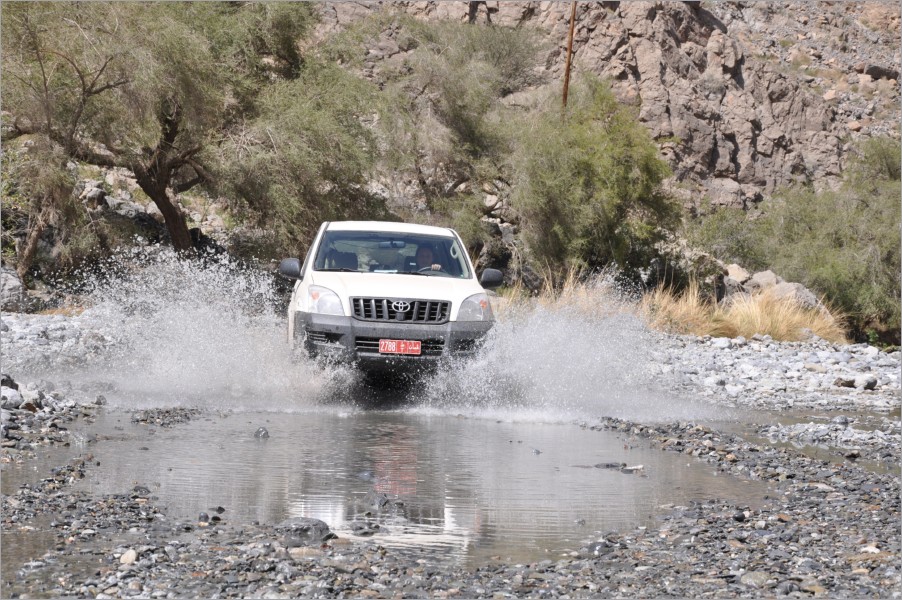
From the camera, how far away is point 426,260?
1202 cm

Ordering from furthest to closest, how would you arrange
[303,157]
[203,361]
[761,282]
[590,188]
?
1. [761,282]
2. [590,188]
3. [303,157]
4. [203,361]

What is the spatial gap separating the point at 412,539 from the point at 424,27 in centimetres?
3645

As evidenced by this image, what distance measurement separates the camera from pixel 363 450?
325 inches

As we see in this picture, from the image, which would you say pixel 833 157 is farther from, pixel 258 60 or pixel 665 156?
pixel 258 60

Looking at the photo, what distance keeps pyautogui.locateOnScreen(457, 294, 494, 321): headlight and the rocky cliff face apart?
136 ft

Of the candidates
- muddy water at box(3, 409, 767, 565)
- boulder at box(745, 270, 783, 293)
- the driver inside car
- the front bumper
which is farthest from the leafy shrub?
muddy water at box(3, 409, 767, 565)

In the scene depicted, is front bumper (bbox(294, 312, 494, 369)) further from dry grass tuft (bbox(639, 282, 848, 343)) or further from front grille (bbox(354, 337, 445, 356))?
dry grass tuft (bbox(639, 282, 848, 343))

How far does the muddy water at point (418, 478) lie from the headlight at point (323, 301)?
1.16 meters

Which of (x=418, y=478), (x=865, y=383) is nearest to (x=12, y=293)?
(x=865, y=383)

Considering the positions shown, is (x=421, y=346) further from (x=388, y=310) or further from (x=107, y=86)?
(x=107, y=86)

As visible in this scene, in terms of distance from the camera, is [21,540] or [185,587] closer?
[185,587]

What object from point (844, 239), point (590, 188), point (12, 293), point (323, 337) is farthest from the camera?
point (844, 239)

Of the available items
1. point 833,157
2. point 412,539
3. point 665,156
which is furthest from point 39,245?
point 833,157

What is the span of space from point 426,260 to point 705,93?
5078 centimetres
